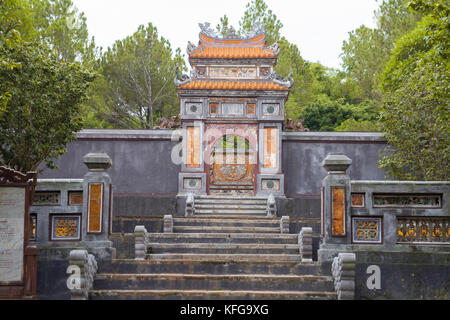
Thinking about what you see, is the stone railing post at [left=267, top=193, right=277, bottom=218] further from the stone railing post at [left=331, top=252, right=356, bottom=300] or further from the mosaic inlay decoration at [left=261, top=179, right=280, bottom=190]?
the stone railing post at [left=331, top=252, right=356, bottom=300]

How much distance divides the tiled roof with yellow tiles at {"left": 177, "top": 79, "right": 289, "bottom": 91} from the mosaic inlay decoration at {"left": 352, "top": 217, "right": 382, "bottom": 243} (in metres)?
9.16

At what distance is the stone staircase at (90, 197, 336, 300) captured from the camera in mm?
8914

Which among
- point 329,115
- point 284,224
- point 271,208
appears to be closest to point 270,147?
point 271,208

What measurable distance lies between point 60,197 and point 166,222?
3562mm

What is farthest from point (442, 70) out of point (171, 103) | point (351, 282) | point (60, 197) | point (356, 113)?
point (171, 103)

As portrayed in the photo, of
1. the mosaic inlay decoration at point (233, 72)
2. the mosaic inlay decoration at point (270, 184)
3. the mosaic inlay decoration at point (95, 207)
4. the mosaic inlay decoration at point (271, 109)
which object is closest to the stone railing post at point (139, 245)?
the mosaic inlay decoration at point (95, 207)

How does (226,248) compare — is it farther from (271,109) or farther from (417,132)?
(271,109)

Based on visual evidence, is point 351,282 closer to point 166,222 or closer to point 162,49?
point 166,222

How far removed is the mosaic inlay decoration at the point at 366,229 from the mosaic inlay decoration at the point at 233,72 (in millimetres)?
10297

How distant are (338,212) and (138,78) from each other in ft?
79.3

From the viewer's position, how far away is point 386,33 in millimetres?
33594

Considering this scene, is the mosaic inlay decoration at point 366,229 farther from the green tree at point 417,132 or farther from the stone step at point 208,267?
the green tree at point 417,132

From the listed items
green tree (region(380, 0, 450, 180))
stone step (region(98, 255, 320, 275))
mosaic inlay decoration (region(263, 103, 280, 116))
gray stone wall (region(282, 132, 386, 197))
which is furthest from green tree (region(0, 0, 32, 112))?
gray stone wall (region(282, 132, 386, 197))

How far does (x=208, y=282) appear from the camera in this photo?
924 cm
